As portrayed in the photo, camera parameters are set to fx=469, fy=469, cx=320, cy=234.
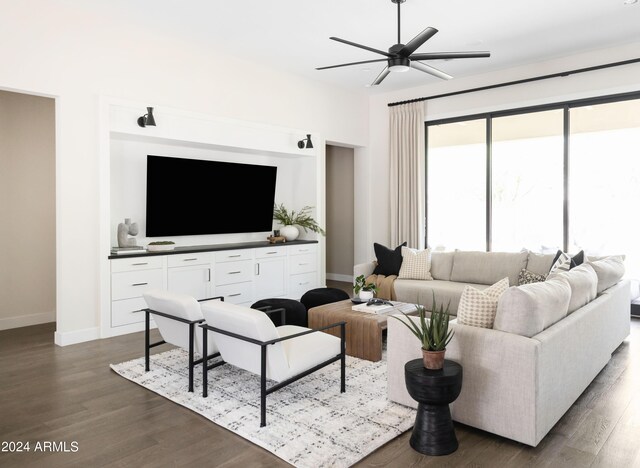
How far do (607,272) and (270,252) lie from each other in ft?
13.2

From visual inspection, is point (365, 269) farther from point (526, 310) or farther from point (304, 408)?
point (526, 310)

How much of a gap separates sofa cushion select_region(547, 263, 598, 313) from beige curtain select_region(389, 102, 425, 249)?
3.90 metres

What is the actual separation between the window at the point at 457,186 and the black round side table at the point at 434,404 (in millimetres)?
4909

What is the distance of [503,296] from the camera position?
2.70 m

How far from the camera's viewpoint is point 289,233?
23.1ft

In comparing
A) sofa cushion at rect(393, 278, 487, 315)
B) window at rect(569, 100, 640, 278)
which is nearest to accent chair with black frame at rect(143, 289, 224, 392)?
sofa cushion at rect(393, 278, 487, 315)

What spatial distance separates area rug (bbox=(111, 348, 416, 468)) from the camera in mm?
2557

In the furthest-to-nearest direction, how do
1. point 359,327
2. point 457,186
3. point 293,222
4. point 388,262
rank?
point 457,186, point 293,222, point 388,262, point 359,327

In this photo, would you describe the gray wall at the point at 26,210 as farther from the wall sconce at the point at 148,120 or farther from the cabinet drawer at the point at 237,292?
the cabinet drawer at the point at 237,292

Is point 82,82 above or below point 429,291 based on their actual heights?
above

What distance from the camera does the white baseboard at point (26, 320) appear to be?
17.1 ft

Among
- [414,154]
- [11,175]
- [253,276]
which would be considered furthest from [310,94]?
[11,175]

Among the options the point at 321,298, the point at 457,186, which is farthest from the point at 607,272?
the point at 457,186

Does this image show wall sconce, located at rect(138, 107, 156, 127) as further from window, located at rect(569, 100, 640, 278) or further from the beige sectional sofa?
window, located at rect(569, 100, 640, 278)
